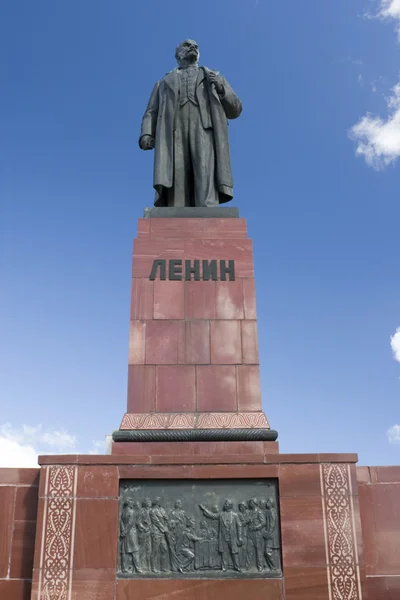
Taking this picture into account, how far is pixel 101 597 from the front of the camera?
9.94 metres

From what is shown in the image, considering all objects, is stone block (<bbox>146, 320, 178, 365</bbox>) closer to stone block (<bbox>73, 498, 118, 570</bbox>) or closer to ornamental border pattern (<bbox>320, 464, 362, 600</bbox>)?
stone block (<bbox>73, 498, 118, 570</bbox>)

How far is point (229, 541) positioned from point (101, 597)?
Result: 2087 millimetres

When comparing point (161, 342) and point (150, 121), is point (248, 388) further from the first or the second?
point (150, 121)

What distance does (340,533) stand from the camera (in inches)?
406

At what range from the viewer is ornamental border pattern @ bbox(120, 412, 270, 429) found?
448 inches

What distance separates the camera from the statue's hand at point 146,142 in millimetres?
15102

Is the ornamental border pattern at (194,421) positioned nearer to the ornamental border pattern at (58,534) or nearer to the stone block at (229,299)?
the ornamental border pattern at (58,534)

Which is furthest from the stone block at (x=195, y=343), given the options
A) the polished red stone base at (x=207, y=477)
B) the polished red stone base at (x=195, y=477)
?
the polished red stone base at (x=195, y=477)

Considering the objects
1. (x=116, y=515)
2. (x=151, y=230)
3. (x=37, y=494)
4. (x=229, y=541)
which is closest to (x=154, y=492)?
(x=116, y=515)

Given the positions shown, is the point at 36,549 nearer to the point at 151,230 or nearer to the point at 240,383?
the point at 240,383

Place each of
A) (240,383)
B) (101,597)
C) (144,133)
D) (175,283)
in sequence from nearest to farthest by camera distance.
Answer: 1. (101,597)
2. (240,383)
3. (175,283)
4. (144,133)

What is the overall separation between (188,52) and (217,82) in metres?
1.18

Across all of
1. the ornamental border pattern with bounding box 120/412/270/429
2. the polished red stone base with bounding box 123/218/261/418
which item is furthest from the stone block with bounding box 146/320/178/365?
the ornamental border pattern with bounding box 120/412/270/429

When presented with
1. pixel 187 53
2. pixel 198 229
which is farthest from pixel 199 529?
pixel 187 53
